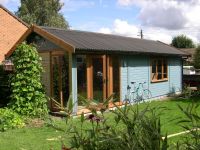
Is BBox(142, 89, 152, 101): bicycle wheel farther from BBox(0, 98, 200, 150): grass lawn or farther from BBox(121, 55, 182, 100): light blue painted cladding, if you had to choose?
BBox(0, 98, 200, 150): grass lawn

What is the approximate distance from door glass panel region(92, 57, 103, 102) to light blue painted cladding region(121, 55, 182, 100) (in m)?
1.91

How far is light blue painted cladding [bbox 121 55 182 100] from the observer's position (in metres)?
18.3

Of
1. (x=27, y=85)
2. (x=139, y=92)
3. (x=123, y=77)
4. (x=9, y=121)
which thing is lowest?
(x=9, y=121)

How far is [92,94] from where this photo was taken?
15.8m

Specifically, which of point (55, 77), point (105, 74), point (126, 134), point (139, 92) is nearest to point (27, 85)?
point (55, 77)

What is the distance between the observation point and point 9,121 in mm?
12031

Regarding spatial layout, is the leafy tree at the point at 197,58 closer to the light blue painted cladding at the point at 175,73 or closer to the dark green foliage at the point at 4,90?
the light blue painted cladding at the point at 175,73

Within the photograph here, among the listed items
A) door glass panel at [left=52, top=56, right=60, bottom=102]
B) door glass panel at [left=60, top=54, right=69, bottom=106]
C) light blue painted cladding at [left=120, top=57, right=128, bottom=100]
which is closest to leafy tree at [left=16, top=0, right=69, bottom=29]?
light blue painted cladding at [left=120, top=57, right=128, bottom=100]

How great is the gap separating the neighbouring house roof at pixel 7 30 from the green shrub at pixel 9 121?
17914 mm

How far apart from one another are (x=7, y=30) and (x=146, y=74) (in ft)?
47.1

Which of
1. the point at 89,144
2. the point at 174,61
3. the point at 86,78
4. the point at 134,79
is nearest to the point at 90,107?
the point at 89,144

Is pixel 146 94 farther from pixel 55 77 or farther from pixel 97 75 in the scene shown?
pixel 55 77

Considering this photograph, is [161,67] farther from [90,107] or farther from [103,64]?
[90,107]

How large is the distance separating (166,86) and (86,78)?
27.6ft
